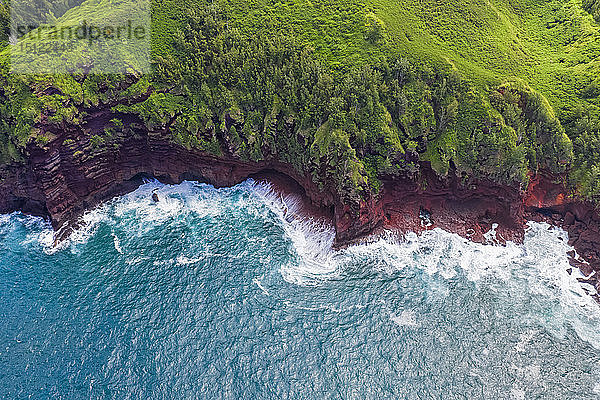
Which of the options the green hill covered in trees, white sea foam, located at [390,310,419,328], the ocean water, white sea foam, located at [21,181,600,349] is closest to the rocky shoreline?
white sea foam, located at [21,181,600,349]

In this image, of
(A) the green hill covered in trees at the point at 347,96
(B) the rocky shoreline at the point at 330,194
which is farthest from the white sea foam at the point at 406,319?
(A) the green hill covered in trees at the point at 347,96

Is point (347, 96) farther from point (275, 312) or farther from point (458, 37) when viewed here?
point (275, 312)

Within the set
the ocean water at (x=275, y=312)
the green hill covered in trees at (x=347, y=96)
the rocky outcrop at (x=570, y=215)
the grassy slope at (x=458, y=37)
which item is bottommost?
the ocean water at (x=275, y=312)

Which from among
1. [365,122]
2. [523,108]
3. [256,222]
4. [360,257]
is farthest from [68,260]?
[523,108]

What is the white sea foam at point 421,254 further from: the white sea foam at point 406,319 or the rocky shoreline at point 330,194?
the rocky shoreline at point 330,194

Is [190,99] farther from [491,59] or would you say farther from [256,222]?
[491,59]

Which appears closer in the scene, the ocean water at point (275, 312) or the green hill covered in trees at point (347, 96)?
the ocean water at point (275, 312)

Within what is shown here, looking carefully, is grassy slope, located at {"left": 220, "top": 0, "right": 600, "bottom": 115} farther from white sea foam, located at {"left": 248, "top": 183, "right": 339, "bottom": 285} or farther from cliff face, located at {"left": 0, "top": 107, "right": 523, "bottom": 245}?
white sea foam, located at {"left": 248, "top": 183, "right": 339, "bottom": 285}
